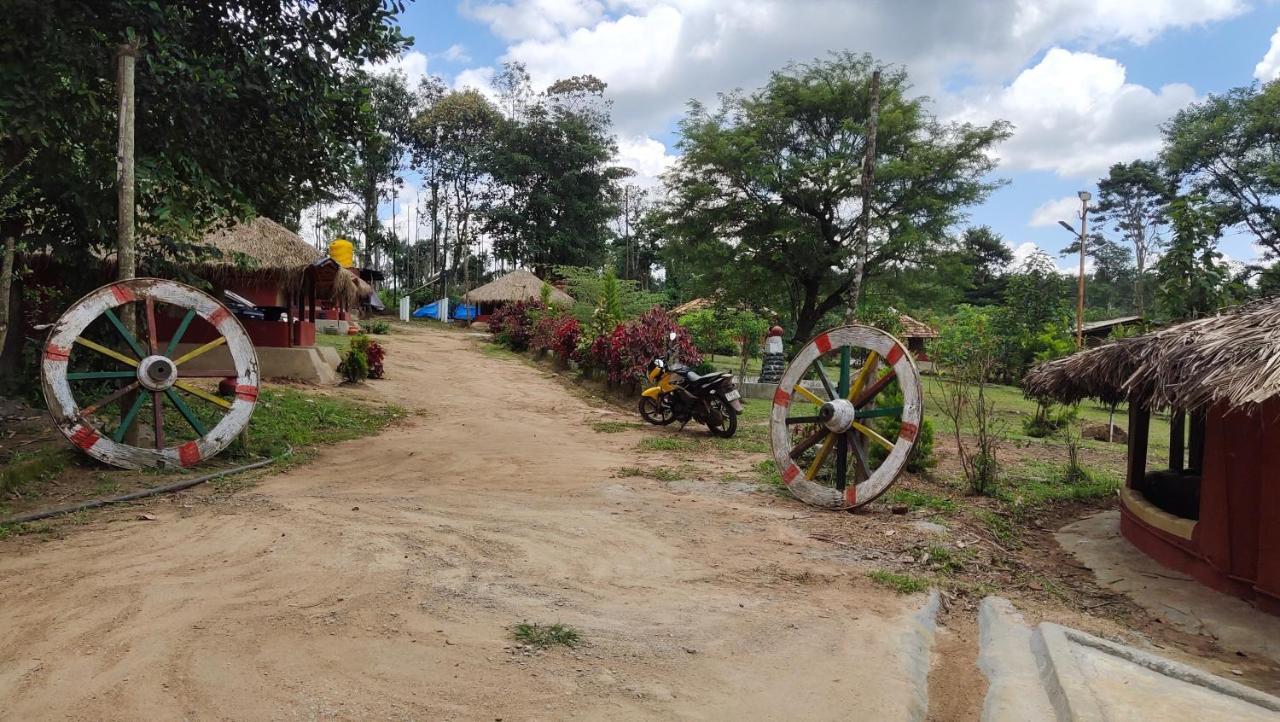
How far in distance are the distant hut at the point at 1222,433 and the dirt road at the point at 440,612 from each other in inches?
87.5

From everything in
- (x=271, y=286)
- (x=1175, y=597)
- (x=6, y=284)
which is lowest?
(x=1175, y=597)

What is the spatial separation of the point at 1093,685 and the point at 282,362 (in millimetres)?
13584

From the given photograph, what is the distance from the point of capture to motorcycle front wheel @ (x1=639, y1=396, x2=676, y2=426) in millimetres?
11758

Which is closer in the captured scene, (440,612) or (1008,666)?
(1008,666)

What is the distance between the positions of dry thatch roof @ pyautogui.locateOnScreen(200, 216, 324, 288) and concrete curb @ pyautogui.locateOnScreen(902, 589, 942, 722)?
40.5 ft

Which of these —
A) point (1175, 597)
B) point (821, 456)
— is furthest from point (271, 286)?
point (1175, 597)

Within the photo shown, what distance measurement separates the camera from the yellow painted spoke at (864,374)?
262 inches

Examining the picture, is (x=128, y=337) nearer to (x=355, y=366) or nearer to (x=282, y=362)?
(x=282, y=362)

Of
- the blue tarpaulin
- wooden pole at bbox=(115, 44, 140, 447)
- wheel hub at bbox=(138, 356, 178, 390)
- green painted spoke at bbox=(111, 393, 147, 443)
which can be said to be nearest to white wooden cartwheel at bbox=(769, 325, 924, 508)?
wheel hub at bbox=(138, 356, 178, 390)

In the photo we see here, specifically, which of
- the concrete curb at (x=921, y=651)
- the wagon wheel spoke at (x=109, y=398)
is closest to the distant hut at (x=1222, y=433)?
the concrete curb at (x=921, y=651)

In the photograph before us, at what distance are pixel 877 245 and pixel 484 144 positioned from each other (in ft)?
97.5

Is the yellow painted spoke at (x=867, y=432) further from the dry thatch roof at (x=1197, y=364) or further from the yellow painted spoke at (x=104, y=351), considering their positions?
the yellow painted spoke at (x=104, y=351)

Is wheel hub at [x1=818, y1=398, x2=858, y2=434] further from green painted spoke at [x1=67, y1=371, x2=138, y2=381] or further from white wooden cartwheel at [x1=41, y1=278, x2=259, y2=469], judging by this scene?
green painted spoke at [x1=67, y1=371, x2=138, y2=381]

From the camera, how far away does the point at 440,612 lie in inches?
146
